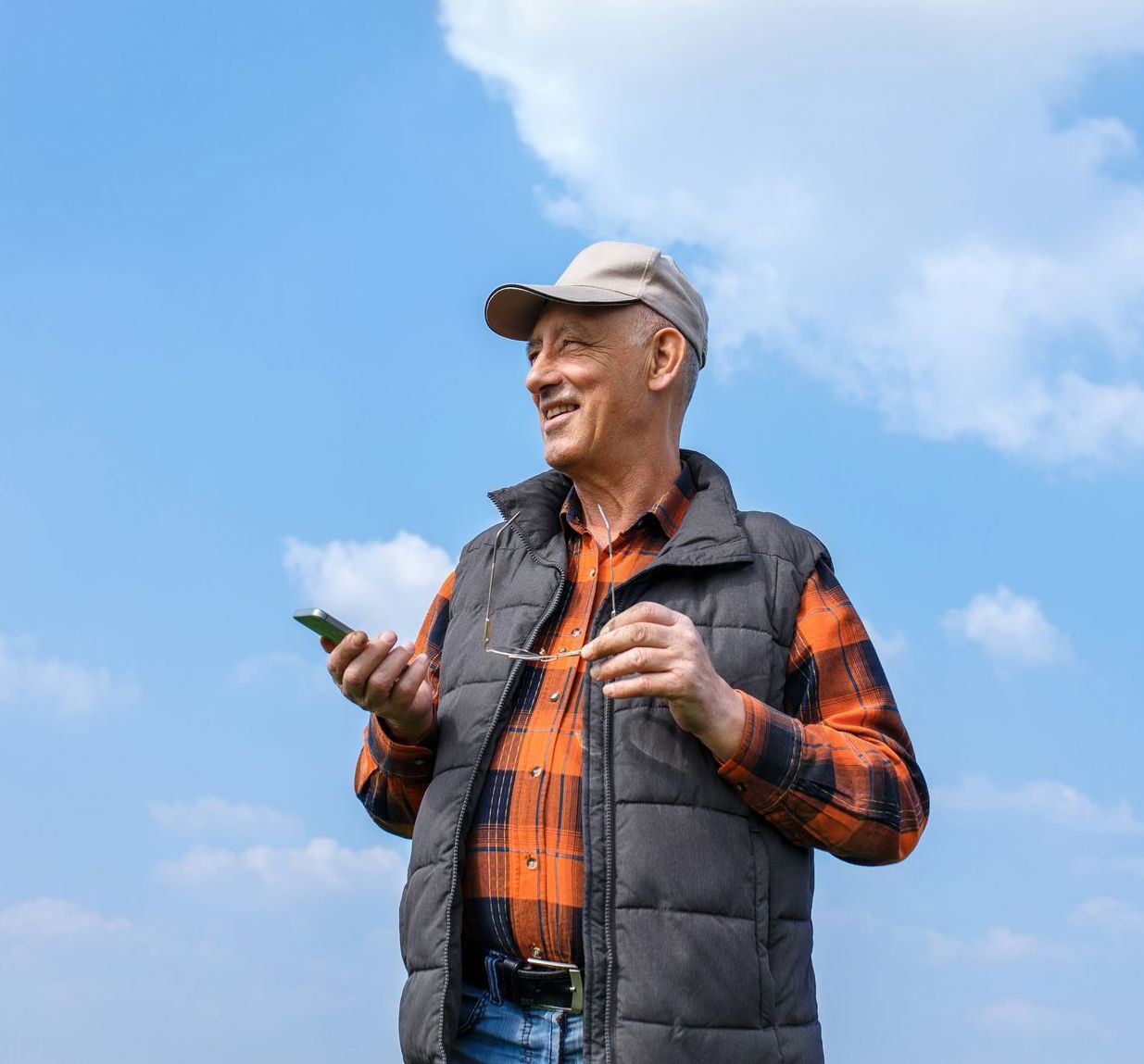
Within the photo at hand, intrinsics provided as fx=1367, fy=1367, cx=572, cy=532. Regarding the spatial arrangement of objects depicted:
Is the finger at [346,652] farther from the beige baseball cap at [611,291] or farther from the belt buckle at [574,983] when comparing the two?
the beige baseball cap at [611,291]

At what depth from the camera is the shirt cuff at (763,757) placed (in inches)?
127

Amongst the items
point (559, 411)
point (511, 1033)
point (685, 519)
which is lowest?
point (511, 1033)

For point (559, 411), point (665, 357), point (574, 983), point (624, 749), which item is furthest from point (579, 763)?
point (665, 357)

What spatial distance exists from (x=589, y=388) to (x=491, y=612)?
697 millimetres

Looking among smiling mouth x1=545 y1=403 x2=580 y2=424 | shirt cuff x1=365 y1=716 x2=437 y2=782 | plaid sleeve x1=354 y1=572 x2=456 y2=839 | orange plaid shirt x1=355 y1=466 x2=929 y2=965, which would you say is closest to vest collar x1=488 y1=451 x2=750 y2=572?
orange plaid shirt x1=355 y1=466 x2=929 y2=965

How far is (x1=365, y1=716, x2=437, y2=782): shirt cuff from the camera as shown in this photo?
372 cm

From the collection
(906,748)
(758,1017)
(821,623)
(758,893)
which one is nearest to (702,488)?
(821,623)

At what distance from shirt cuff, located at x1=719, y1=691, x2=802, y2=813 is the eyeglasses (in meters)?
0.45

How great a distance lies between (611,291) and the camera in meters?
3.98

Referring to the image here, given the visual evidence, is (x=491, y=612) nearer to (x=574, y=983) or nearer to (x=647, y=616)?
(x=647, y=616)

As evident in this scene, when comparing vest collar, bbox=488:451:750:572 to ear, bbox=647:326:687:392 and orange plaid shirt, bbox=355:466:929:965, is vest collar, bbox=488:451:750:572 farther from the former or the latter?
ear, bbox=647:326:687:392

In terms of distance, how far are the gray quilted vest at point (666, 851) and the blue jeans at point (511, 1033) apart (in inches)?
2.7

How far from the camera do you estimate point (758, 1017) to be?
10.5 ft

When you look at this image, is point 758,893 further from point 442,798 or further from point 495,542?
point 495,542
